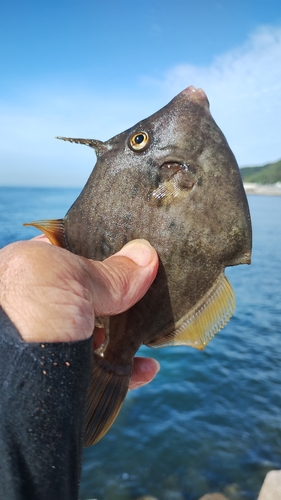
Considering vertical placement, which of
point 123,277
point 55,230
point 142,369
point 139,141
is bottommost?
point 142,369

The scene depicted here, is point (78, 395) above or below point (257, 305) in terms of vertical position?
above

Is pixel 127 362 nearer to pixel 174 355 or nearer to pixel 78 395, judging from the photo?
pixel 78 395

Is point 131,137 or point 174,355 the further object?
point 174,355

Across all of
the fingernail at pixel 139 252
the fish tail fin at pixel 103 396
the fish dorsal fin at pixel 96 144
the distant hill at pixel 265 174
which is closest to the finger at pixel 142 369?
the fish tail fin at pixel 103 396

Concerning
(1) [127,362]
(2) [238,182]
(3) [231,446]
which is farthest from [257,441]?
(2) [238,182]

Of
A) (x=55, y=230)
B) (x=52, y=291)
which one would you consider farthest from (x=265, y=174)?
(x=52, y=291)

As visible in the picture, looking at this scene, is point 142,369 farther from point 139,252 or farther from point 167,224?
point 167,224

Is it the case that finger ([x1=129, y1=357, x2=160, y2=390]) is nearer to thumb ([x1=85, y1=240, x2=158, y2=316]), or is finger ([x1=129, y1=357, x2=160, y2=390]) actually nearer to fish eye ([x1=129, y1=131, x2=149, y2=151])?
thumb ([x1=85, y1=240, x2=158, y2=316])

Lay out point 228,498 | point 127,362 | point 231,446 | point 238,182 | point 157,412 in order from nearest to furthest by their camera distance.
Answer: point 238,182 → point 127,362 → point 228,498 → point 231,446 → point 157,412
